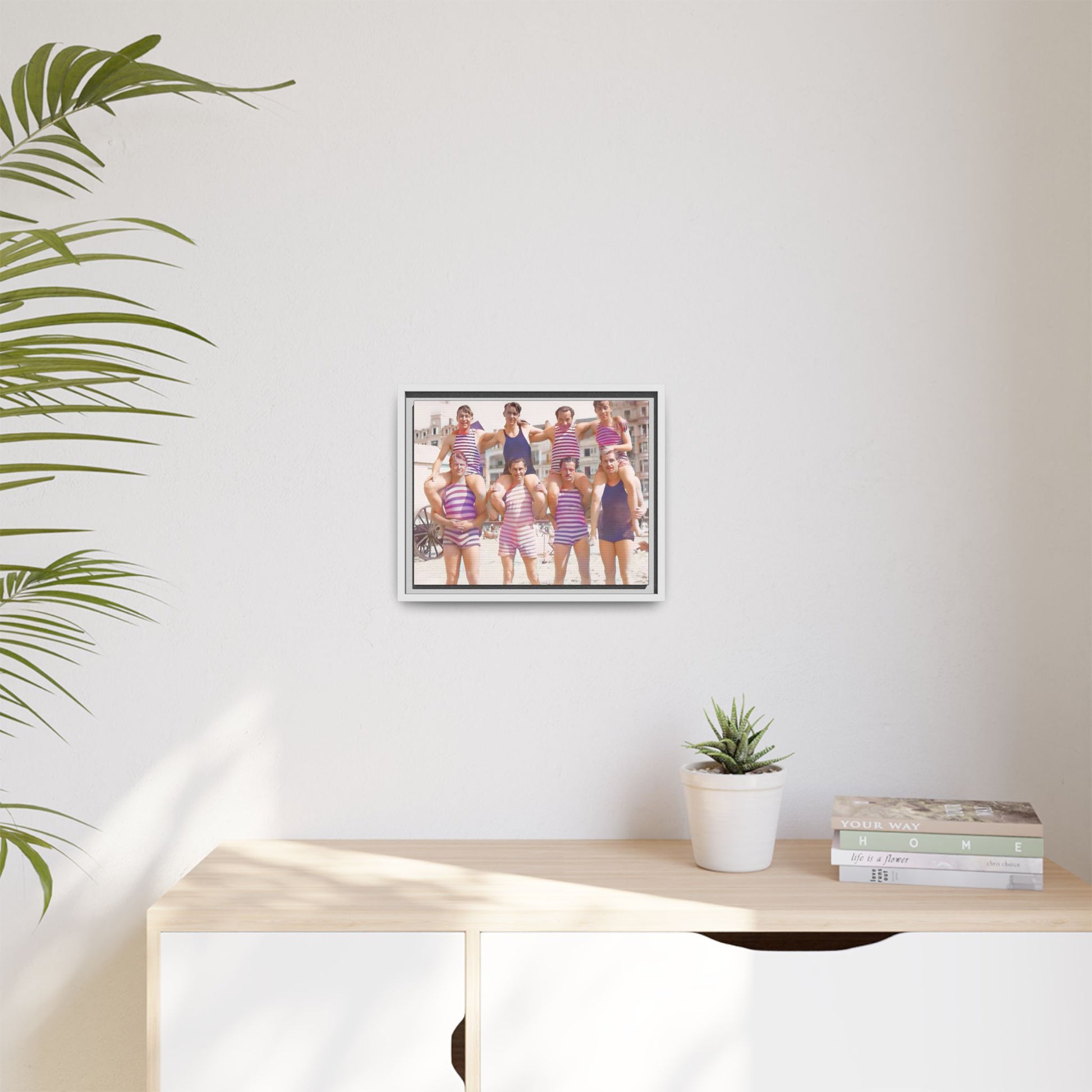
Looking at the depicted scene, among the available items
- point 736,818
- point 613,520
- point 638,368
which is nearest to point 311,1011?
point 736,818

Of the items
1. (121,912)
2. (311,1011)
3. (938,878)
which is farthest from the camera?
(121,912)

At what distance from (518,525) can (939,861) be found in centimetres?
90

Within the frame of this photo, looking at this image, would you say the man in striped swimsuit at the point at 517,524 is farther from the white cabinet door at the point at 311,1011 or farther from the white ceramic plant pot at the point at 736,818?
the white cabinet door at the point at 311,1011

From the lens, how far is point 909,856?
1.50m

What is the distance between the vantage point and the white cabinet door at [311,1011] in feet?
4.44

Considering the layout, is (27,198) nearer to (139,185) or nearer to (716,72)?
(139,185)

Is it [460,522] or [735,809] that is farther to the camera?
[460,522]

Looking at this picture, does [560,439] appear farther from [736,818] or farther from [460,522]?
[736,818]

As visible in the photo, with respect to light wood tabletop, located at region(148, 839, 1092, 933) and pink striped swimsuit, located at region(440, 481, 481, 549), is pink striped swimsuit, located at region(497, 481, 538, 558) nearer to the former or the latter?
pink striped swimsuit, located at region(440, 481, 481, 549)

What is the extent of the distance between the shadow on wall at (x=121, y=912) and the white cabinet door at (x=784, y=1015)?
0.66 m

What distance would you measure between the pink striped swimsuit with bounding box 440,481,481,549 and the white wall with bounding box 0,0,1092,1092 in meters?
0.11

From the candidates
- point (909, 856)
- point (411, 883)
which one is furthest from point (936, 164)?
point (411, 883)

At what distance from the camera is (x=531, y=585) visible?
177 cm

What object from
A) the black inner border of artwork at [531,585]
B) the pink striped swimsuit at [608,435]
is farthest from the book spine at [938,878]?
the pink striped swimsuit at [608,435]
